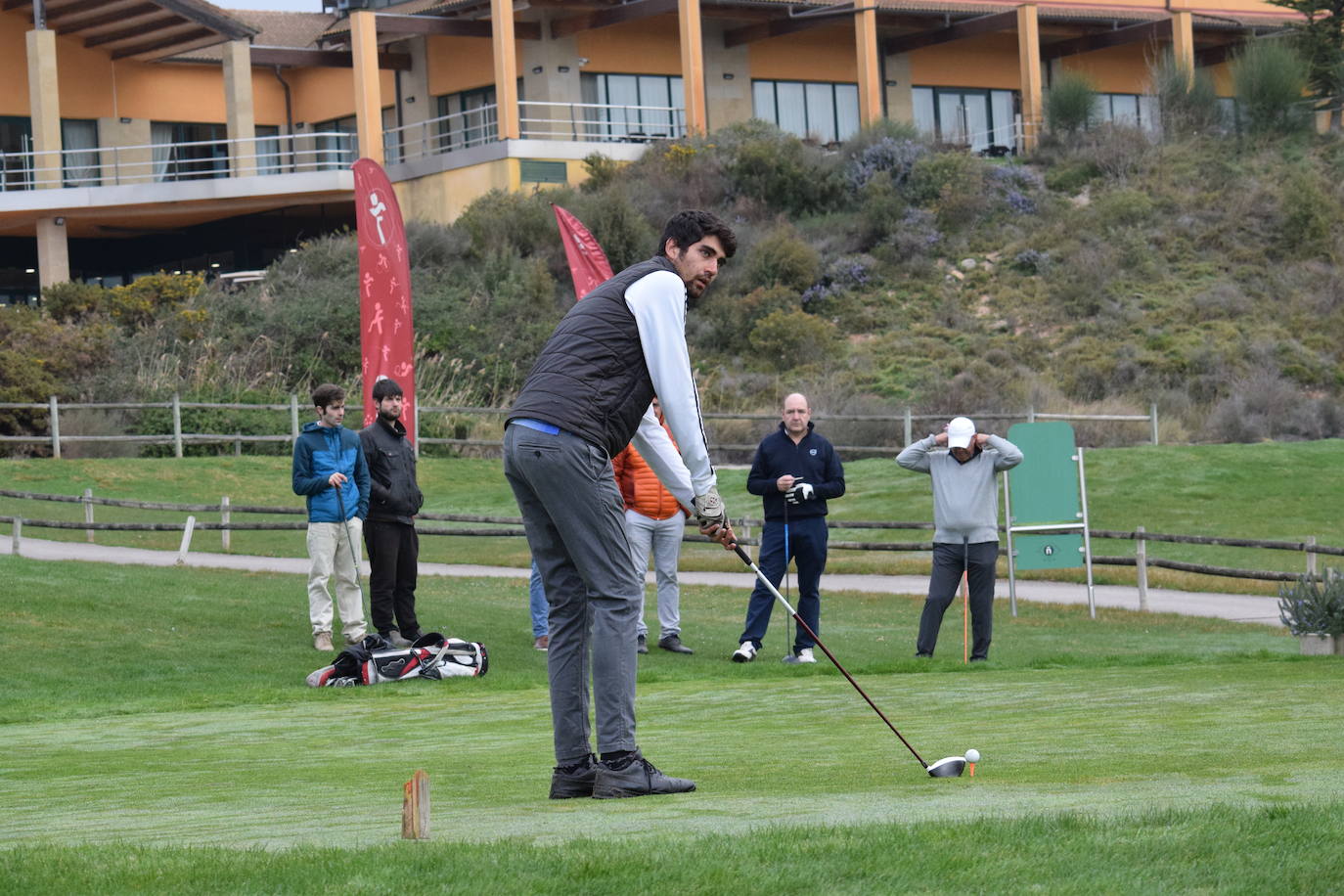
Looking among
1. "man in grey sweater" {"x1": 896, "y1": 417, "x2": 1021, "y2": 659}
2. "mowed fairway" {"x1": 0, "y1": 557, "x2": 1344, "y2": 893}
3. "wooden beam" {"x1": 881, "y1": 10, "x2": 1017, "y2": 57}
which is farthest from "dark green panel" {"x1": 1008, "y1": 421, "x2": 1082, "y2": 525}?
"wooden beam" {"x1": 881, "y1": 10, "x2": 1017, "y2": 57}

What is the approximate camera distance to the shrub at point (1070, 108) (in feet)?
170

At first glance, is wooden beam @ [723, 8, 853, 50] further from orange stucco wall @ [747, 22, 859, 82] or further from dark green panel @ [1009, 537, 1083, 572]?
dark green panel @ [1009, 537, 1083, 572]

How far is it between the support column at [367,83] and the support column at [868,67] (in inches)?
539

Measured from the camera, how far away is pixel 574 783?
20.3 ft

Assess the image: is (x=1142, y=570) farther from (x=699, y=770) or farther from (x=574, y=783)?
(x=574, y=783)

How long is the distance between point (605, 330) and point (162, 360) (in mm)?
32503

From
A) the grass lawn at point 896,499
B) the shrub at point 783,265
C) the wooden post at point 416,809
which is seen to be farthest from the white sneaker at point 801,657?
the shrub at point 783,265

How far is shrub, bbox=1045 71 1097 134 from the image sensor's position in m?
51.9

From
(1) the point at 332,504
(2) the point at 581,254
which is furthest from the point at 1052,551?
(1) the point at 332,504

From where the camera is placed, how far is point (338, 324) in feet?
129

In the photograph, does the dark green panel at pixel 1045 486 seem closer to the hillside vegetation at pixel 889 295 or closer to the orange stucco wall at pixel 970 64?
the hillside vegetation at pixel 889 295

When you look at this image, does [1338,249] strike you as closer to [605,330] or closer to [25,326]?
[25,326]

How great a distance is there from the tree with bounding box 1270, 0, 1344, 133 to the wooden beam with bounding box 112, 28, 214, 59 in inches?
1182

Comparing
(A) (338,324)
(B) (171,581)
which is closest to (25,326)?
(A) (338,324)
